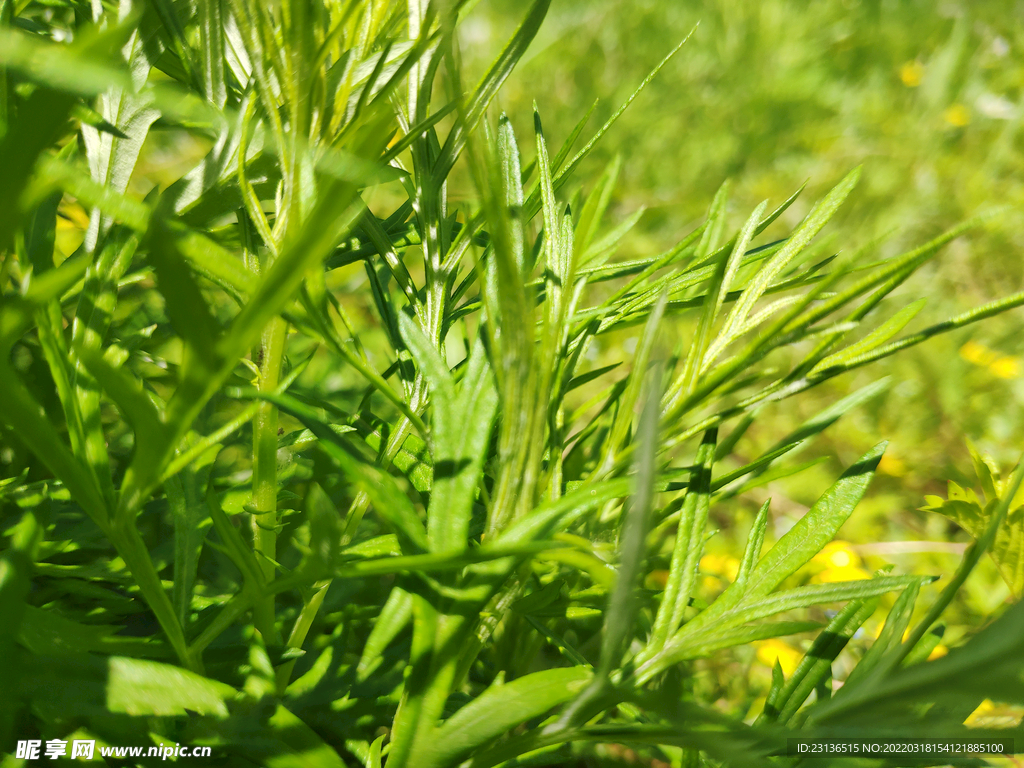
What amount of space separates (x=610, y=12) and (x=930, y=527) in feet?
8.35

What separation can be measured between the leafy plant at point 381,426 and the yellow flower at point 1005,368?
1.69 meters

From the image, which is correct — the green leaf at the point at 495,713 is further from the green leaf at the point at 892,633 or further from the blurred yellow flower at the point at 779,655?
the blurred yellow flower at the point at 779,655

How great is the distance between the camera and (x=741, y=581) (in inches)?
13.5

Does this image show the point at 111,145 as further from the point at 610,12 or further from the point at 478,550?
the point at 610,12

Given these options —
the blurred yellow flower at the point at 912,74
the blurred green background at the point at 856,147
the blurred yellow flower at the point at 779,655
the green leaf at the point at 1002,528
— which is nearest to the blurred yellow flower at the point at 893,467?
the blurred green background at the point at 856,147

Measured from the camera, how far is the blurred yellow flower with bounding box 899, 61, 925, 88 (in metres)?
2.71

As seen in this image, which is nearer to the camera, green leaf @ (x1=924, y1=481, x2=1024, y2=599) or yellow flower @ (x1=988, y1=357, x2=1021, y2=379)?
green leaf @ (x1=924, y1=481, x2=1024, y2=599)

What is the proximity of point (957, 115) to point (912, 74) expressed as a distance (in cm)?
39

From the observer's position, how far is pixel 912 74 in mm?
2732

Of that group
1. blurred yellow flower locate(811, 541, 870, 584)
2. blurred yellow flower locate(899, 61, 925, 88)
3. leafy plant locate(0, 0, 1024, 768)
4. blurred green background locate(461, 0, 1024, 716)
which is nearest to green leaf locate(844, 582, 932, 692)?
leafy plant locate(0, 0, 1024, 768)

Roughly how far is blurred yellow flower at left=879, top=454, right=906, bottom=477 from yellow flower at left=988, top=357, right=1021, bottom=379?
41 cm

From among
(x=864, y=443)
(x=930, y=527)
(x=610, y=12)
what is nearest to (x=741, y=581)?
(x=930, y=527)

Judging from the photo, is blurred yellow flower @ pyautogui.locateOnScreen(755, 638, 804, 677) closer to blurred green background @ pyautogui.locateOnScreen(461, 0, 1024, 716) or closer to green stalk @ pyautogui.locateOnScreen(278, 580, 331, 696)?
blurred green background @ pyautogui.locateOnScreen(461, 0, 1024, 716)

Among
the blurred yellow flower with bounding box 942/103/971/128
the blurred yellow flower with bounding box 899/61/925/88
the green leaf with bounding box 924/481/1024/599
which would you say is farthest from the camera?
the blurred yellow flower with bounding box 899/61/925/88
